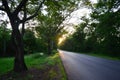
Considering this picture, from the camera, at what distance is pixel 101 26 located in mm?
35281

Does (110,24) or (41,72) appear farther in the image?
(110,24)

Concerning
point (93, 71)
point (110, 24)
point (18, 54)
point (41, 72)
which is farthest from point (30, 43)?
point (93, 71)

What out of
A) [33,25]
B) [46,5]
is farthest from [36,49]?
[46,5]

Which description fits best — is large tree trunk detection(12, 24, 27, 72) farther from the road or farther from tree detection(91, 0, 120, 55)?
tree detection(91, 0, 120, 55)

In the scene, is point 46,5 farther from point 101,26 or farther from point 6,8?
point 101,26

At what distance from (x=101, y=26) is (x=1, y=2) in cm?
2580

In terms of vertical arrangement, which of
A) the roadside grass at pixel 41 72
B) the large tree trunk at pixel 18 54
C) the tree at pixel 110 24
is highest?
the tree at pixel 110 24

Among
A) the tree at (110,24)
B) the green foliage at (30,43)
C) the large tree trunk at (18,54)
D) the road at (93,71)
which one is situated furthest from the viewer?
the green foliage at (30,43)

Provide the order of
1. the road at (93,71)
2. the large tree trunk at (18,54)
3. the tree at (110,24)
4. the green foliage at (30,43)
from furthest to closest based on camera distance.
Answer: the green foliage at (30,43) → the tree at (110,24) → the large tree trunk at (18,54) → the road at (93,71)

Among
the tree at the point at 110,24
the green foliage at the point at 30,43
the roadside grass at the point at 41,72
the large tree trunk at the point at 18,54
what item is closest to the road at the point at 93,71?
the roadside grass at the point at 41,72

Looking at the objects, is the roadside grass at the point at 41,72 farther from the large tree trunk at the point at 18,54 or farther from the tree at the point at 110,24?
the tree at the point at 110,24

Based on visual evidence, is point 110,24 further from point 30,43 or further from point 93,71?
point 30,43

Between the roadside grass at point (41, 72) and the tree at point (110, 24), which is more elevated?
the tree at point (110, 24)

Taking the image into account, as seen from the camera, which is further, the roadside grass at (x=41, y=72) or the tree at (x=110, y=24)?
the tree at (x=110, y=24)
